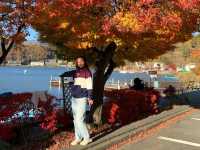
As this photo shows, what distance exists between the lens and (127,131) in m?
14.4

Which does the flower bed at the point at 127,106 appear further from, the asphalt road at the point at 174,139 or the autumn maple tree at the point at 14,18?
the autumn maple tree at the point at 14,18

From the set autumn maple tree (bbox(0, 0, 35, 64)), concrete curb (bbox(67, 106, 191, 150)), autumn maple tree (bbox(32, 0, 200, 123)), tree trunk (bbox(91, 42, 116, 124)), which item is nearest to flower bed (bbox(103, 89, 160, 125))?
tree trunk (bbox(91, 42, 116, 124))

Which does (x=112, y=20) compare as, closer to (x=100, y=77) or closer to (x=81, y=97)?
(x=81, y=97)

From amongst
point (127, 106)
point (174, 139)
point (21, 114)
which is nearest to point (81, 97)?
point (21, 114)

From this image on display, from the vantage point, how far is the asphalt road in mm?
12906

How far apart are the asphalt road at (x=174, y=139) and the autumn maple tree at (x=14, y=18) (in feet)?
12.5

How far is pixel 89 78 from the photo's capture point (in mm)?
11414

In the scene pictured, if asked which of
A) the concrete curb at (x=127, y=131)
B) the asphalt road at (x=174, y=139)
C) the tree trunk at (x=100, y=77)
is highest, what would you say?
the tree trunk at (x=100, y=77)

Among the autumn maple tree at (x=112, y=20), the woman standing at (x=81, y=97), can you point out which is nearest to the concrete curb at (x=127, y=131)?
the woman standing at (x=81, y=97)

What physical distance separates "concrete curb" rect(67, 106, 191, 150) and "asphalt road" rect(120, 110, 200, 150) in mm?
406

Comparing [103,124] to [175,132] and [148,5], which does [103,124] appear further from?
[148,5]

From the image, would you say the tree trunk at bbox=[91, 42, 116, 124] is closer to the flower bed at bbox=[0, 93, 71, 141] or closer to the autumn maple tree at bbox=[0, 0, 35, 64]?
the flower bed at bbox=[0, 93, 71, 141]

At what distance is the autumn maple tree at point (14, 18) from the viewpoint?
35.3 feet

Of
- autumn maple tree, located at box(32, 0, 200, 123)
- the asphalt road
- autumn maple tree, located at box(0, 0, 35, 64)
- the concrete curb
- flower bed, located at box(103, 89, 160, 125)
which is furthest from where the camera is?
flower bed, located at box(103, 89, 160, 125)
